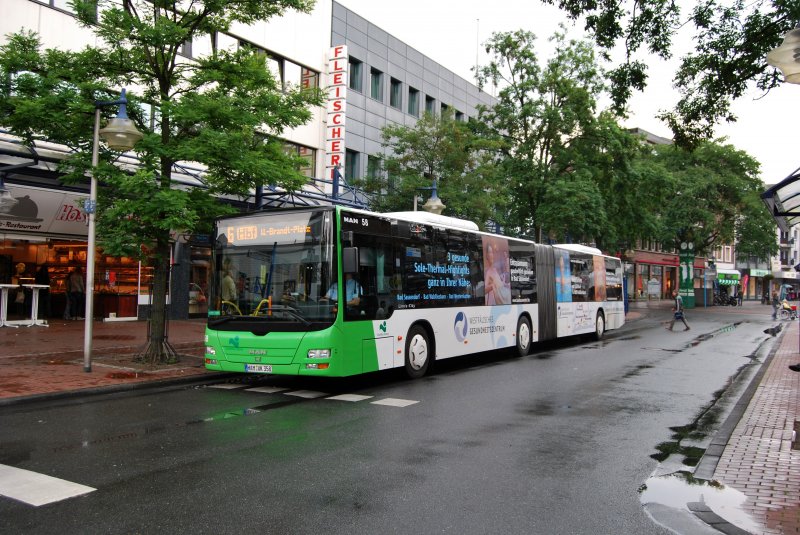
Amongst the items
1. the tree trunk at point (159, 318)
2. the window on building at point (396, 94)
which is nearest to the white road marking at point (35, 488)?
the tree trunk at point (159, 318)

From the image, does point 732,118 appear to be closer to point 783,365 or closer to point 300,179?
point 783,365

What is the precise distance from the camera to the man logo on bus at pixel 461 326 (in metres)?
13.0

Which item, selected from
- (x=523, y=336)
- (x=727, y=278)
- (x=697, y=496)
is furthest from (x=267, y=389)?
(x=727, y=278)

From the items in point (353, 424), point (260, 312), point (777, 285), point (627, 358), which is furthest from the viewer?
point (777, 285)

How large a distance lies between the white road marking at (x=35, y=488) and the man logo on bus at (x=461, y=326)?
8652 mm

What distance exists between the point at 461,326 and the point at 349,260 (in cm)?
434

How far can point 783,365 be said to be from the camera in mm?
13688

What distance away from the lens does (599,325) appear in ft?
70.7

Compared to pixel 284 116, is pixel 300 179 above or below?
below

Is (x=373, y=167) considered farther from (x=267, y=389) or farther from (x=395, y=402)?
(x=395, y=402)

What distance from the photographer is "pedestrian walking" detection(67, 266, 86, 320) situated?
20.7m

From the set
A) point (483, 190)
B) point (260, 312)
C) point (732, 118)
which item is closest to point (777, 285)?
point (483, 190)

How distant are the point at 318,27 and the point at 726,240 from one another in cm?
3901

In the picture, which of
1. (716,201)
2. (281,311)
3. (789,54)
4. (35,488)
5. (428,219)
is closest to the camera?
(35,488)
